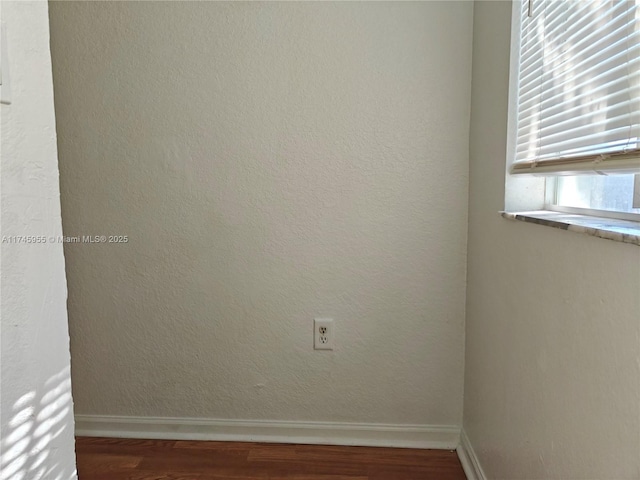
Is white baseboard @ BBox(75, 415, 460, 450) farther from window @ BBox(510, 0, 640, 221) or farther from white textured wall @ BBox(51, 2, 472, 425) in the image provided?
window @ BBox(510, 0, 640, 221)

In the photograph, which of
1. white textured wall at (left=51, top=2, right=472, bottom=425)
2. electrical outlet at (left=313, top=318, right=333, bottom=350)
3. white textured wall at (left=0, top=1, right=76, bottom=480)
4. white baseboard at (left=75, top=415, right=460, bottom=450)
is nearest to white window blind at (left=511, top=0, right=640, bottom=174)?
white textured wall at (left=51, top=2, right=472, bottom=425)

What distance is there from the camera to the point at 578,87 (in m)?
0.99

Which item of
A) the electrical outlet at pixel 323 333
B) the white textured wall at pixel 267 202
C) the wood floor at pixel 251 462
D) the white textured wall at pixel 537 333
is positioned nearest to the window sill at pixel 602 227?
the white textured wall at pixel 537 333

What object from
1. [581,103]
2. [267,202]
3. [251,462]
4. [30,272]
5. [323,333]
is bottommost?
[251,462]

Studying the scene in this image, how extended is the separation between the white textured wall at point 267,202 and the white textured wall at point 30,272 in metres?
0.94

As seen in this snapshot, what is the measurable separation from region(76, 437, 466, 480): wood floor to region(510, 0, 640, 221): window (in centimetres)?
101

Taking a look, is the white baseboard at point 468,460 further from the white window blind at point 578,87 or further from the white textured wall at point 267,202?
the white window blind at point 578,87

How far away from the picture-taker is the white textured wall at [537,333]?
75 centimetres

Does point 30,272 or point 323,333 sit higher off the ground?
point 30,272

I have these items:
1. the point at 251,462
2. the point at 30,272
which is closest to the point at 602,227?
the point at 30,272

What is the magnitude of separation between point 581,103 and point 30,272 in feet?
3.61

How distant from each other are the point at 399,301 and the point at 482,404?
1.46 ft

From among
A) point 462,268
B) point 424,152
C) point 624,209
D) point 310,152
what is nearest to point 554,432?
point 624,209

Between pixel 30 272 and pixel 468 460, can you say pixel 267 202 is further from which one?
pixel 468 460
